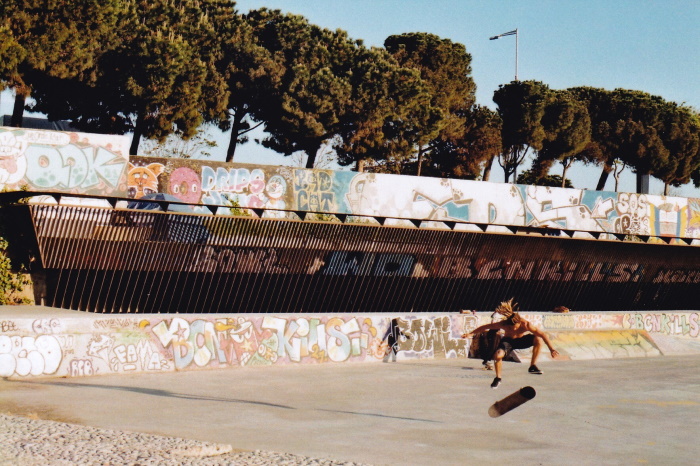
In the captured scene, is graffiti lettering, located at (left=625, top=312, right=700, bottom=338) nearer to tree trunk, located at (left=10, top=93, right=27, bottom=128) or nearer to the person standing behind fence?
the person standing behind fence

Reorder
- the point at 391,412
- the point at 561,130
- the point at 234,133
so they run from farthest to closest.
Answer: the point at 561,130
the point at 234,133
the point at 391,412

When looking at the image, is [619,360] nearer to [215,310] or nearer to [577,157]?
[215,310]

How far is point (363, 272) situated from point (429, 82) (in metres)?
35.6

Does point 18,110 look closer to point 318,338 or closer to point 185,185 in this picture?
point 185,185

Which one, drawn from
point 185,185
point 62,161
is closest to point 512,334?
point 62,161

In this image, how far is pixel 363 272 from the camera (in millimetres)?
29938

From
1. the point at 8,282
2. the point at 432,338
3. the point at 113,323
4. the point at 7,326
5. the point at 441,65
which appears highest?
the point at 441,65

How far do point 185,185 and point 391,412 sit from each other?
754 inches

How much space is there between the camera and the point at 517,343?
18.1 m

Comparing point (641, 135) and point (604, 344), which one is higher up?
point (641, 135)

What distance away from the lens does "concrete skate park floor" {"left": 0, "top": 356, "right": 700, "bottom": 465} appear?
1309cm

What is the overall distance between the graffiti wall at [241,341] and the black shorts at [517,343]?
7.64m

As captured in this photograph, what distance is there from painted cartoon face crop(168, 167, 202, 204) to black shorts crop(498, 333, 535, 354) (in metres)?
18.1

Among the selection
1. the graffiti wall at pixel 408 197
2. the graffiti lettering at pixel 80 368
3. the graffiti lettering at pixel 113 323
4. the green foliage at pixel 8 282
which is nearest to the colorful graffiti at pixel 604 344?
the graffiti wall at pixel 408 197
